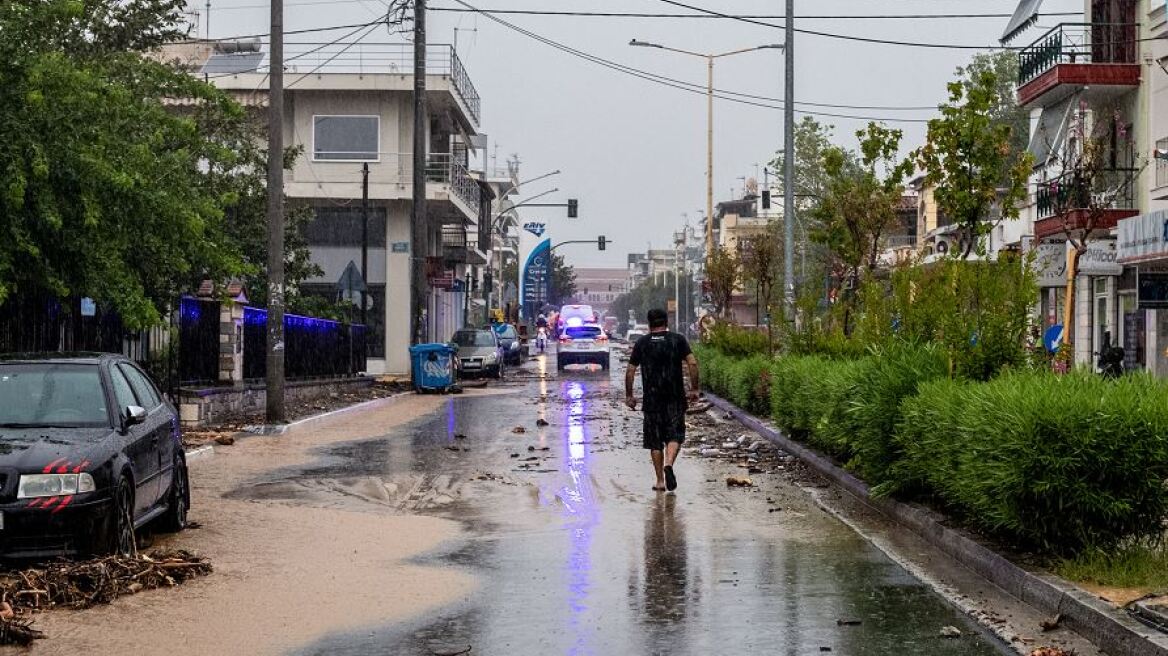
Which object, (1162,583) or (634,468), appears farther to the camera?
(634,468)

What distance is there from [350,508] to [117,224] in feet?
18.4

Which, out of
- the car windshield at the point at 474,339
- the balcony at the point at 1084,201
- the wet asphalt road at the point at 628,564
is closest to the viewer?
the wet asphalt road at the point at 628,564

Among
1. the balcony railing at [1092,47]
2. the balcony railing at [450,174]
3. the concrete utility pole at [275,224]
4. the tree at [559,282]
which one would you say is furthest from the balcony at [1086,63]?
the tree at [559,282]

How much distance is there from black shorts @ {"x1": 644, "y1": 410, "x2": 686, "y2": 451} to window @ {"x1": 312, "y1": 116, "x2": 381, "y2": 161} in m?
41.3

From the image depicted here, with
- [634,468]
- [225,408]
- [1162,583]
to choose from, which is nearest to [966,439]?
[1162,583]

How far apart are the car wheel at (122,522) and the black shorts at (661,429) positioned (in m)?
6.32

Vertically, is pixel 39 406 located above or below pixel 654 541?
above

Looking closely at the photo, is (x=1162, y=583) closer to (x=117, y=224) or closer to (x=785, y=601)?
(x=785, y=601)

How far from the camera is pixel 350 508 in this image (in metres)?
14.6

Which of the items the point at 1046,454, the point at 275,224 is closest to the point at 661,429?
the point at 1046,454

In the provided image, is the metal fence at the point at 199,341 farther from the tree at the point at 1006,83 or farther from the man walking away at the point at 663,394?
the tree at the point at 1006,83

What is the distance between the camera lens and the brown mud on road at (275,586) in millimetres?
8242

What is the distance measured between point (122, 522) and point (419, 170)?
31603mm

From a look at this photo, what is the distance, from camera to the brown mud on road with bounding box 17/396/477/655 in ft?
27.0
